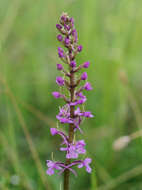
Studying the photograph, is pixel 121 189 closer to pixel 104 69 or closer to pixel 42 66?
pixel 104 69

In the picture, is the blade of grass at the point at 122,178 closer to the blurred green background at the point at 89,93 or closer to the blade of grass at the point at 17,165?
the blurred green background at the point at 89,93

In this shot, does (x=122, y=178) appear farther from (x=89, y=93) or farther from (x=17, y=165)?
(x=89, y=93)

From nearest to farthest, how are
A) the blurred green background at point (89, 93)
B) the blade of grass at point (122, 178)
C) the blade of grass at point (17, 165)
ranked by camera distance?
the blade of grass at point (17, 165), the blade of grass at point (122, 178), the blurred green background at point (89, 93)

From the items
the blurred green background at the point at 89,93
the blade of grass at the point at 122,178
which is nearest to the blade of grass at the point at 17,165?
the blurred green background at the point at 89,93

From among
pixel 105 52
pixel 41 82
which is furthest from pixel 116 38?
pixel 41 82

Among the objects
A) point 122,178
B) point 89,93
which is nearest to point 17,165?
point 122,178

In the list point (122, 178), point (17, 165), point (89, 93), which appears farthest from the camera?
point (89, 93)

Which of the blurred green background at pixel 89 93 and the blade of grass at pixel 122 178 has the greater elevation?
the blurred green background at pixel 89 93

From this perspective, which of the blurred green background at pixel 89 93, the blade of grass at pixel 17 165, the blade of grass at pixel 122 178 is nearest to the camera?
the blade of grass at pixel 17 165

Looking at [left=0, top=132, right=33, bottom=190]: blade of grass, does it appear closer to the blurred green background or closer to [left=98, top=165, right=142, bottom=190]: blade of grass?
the blurred green background
